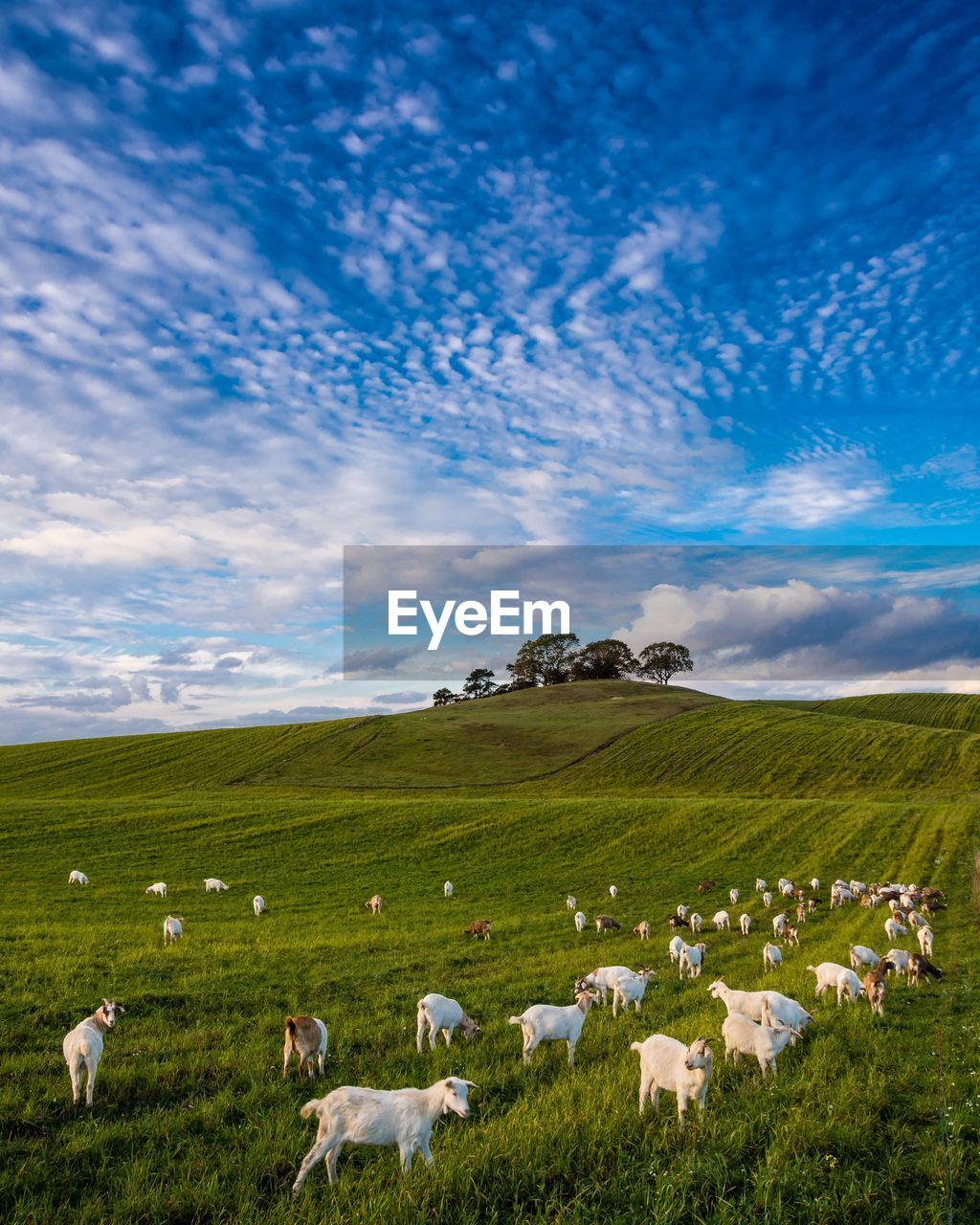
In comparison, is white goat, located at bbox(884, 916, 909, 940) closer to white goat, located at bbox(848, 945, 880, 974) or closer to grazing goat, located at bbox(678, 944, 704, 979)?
white goat, located at bbox(848, 945, 880, 974)

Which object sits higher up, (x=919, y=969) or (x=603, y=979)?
(x=603, y=979)

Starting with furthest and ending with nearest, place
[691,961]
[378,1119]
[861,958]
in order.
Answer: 1. [691,961]
2. [861,958]
3. [378,1119]

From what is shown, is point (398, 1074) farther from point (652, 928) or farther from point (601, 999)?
point (652, 928)

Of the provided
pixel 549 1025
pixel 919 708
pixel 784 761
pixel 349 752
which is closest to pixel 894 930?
pixel 549 1025

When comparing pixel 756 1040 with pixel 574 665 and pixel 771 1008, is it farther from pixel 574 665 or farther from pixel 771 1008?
pixel 574 665

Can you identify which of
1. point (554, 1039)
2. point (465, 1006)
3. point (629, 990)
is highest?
point (554, 1039)

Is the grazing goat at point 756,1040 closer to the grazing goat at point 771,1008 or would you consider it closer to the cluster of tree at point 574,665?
the grazing goat at point 771,1008

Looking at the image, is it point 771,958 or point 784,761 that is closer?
point 771,958

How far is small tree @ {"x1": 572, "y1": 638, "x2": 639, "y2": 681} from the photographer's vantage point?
6191 inches

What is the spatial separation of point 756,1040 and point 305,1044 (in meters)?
6.43

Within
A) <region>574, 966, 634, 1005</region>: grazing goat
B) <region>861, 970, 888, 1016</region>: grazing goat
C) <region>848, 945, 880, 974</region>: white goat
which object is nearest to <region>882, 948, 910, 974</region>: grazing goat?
<region>848, 945, 880, 974</region>: white goat

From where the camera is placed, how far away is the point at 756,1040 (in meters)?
9.92

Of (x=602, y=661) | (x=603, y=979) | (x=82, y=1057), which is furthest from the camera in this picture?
(x=602, y=661)

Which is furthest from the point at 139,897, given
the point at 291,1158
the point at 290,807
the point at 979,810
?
the point at 979,810
